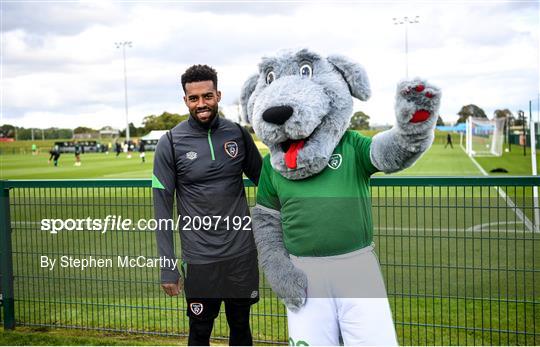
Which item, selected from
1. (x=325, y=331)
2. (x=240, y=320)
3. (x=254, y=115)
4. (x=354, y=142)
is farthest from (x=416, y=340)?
(x=254, y=115)

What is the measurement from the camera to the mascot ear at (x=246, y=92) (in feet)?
9.62

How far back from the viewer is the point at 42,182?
15.1ft

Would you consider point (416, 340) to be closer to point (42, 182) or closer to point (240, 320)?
point (240, 320)

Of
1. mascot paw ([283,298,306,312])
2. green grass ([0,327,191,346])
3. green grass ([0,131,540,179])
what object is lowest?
green grass ([0,327,191,346])

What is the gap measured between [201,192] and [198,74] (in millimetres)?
677

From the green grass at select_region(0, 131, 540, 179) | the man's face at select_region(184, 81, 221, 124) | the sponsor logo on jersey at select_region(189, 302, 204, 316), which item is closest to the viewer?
the man's face at select_region(184, 81, 221, 124)

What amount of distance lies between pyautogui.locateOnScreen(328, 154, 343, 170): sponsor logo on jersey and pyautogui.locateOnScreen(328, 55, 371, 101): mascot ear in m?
0.31

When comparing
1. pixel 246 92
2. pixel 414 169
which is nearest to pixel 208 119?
pixel 246 92

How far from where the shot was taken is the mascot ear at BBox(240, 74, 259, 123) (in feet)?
9.62

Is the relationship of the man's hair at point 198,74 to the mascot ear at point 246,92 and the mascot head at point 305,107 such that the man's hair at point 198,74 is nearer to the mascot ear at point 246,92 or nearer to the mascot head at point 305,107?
the mascot ear at point 246,92

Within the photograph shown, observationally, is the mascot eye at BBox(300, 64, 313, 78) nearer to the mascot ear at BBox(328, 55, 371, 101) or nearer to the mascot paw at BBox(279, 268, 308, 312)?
the mascot ear at BBox(328, 55, 371, 101)

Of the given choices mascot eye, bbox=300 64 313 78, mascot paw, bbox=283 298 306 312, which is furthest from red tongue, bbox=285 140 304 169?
mascot paw, bbox=283 298 306 312

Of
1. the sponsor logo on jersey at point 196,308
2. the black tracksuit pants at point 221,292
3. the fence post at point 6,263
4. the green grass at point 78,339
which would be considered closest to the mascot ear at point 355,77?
the black tracksuit pants at point 221,292

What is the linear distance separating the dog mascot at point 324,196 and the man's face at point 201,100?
510 millimetres
